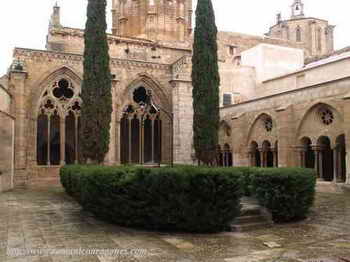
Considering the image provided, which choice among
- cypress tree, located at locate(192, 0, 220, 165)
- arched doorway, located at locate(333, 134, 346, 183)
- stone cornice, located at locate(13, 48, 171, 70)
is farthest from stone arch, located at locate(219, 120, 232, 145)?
arched doorway, located at locate(333, 134, 346, 183)

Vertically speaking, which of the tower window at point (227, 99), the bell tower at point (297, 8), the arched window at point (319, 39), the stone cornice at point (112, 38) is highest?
the bell tower at point (297, 8)

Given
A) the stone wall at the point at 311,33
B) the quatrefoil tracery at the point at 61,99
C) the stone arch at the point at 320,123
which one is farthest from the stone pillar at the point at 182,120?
the stone wall at the point at 311,33

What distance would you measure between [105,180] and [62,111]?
38.9ft

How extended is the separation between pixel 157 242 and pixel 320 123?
10342mm

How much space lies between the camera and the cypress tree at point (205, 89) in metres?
14.1

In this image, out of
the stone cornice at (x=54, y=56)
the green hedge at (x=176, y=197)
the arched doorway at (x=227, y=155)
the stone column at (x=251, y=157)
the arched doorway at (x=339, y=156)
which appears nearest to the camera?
the green hedge at (x=176, y=197)

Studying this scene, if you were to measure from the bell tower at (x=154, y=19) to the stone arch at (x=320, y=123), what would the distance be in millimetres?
12643

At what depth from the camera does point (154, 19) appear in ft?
79.6

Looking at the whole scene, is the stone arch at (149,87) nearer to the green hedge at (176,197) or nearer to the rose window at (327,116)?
the rose window at (327,116)

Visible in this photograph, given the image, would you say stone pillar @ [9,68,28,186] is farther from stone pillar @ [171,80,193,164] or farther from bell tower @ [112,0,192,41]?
bell tower @ [112,0,192,41]

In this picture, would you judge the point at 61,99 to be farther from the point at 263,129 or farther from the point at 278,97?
the point at 278,97

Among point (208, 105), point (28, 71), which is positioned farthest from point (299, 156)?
point (28, 71)

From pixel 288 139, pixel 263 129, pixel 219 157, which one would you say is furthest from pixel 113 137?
pixel 288 139

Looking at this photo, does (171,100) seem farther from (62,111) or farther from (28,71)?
(28,71)
